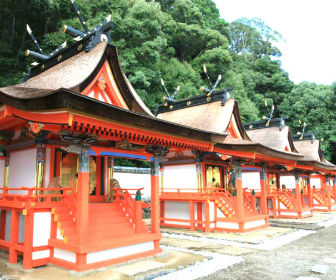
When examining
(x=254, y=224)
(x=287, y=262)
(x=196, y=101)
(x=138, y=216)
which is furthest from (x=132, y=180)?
(x=287, y=262)

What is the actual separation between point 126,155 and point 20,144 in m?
4.25

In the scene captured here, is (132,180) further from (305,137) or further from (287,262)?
(305,137)

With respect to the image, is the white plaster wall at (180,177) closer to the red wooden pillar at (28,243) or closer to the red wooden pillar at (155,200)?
the red wooden pillar at (155,200)

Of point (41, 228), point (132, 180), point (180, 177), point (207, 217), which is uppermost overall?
point (180, 177)

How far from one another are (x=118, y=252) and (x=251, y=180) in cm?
1765

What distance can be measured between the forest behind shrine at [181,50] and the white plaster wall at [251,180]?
39.5 ft

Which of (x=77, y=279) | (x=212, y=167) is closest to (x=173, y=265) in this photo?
(x=77, y=279)

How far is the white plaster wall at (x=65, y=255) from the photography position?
29.1ft

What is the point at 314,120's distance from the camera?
49062 mm

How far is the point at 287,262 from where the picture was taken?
10172 mm

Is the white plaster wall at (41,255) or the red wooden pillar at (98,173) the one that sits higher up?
the red wooden pillar at (98,173)

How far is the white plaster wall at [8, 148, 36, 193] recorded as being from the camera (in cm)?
1118

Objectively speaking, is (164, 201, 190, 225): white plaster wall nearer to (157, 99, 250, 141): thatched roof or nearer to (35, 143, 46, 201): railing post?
(157, 99, 250, 141): thatched roof

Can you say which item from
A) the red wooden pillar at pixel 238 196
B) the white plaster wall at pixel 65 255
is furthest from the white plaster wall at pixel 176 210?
the white plaster wall at pixel 65 255
